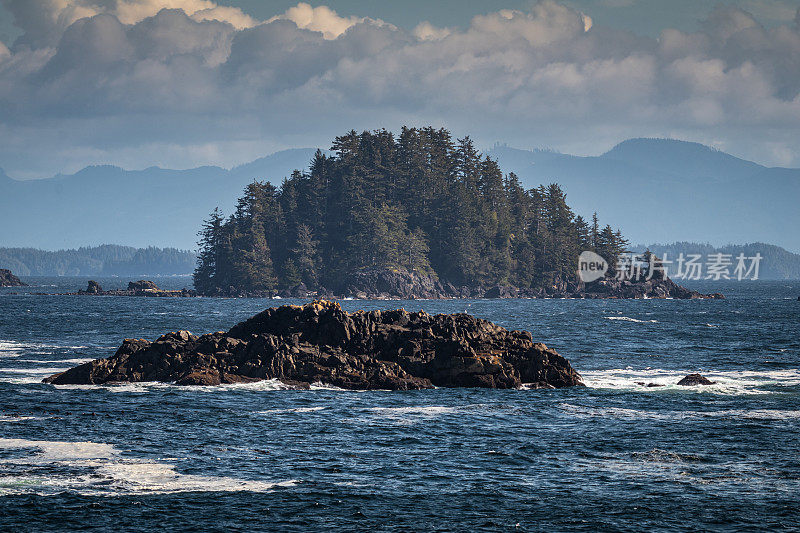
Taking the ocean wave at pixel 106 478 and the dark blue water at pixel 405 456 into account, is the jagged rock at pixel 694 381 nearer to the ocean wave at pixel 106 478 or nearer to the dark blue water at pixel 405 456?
the dark blue water at pixel 405 456

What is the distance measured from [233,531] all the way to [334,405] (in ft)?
77.0

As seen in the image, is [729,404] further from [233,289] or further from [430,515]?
[233,289]

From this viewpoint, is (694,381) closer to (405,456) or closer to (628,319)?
(405,456)

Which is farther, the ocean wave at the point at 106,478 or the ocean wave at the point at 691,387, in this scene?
the ocean wave at the point at 691,387

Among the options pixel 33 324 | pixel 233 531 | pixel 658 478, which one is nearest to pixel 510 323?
pixel 33 324

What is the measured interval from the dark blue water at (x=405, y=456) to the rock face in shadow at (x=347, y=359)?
2.43 meters

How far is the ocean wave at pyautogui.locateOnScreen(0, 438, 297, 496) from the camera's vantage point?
107 feet

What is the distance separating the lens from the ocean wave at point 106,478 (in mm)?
32531

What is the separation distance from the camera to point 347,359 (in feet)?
203

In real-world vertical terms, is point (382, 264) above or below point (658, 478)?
above

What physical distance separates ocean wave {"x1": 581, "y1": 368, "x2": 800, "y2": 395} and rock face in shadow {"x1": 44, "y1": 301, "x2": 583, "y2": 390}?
389 cm

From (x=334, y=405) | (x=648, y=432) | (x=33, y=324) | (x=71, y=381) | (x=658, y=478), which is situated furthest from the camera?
(x=33, y=324)

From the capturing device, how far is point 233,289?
19962cm

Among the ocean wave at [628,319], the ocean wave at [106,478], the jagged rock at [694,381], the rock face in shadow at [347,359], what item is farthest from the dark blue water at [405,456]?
the ocean wave at [628,319]
